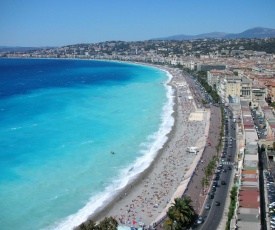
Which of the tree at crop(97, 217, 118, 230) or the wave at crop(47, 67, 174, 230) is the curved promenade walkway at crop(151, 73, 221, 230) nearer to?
the wave at crop(47, 67, 174, 230)

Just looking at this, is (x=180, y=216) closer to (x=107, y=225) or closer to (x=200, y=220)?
(x=200, y=220)

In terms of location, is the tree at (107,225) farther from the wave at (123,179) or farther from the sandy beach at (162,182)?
the wave at (123,179)

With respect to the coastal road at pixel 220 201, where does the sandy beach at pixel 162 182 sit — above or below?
below

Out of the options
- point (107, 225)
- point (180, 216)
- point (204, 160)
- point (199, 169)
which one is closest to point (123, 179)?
point (199, 169)

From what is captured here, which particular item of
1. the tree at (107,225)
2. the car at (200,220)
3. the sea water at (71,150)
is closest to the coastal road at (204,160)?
the car at (200,220)

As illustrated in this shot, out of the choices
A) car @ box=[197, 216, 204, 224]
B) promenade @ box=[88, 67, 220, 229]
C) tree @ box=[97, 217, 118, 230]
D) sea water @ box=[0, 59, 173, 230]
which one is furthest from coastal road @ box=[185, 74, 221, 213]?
tree @ box=[97, 217, 118, 230]

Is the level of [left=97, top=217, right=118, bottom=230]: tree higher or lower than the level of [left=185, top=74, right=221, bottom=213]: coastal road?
higher

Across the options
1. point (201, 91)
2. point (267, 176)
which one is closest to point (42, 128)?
point (267, 176)

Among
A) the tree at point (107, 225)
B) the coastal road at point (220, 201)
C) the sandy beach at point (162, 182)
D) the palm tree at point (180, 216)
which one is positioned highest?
the tree at point (107, 225)
